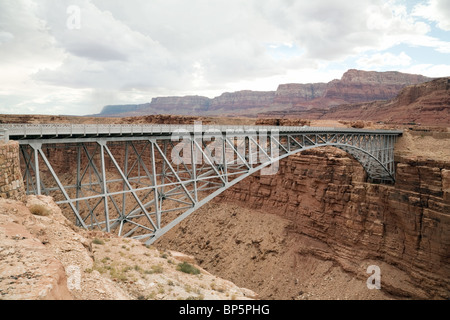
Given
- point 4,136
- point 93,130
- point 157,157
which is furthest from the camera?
point 157,157

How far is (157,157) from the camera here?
39.2 metres

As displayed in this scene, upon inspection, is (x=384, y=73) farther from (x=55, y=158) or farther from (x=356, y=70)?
(x=55, y=158)

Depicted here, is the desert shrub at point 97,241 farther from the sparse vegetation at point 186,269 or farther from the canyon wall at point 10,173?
the sparse vegetation at point 186,269

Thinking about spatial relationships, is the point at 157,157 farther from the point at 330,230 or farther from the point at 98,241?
the point at 98,241

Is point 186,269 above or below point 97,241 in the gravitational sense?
below

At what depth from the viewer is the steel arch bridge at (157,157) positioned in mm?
10555

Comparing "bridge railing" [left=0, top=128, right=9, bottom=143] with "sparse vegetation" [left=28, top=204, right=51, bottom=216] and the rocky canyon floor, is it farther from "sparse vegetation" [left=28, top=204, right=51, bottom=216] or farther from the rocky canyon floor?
the rocky canyon floor

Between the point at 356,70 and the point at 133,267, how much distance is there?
424 feet

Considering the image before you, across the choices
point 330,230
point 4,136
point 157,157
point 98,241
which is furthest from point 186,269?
point 157,157

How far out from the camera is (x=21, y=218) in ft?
22.0

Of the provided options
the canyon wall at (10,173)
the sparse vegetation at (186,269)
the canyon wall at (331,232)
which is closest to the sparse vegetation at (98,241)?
the canyon wall at (10,173)

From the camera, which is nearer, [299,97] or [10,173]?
[10,173]

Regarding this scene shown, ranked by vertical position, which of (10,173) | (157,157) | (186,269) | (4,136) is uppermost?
(4,136)

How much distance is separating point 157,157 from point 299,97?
115m
